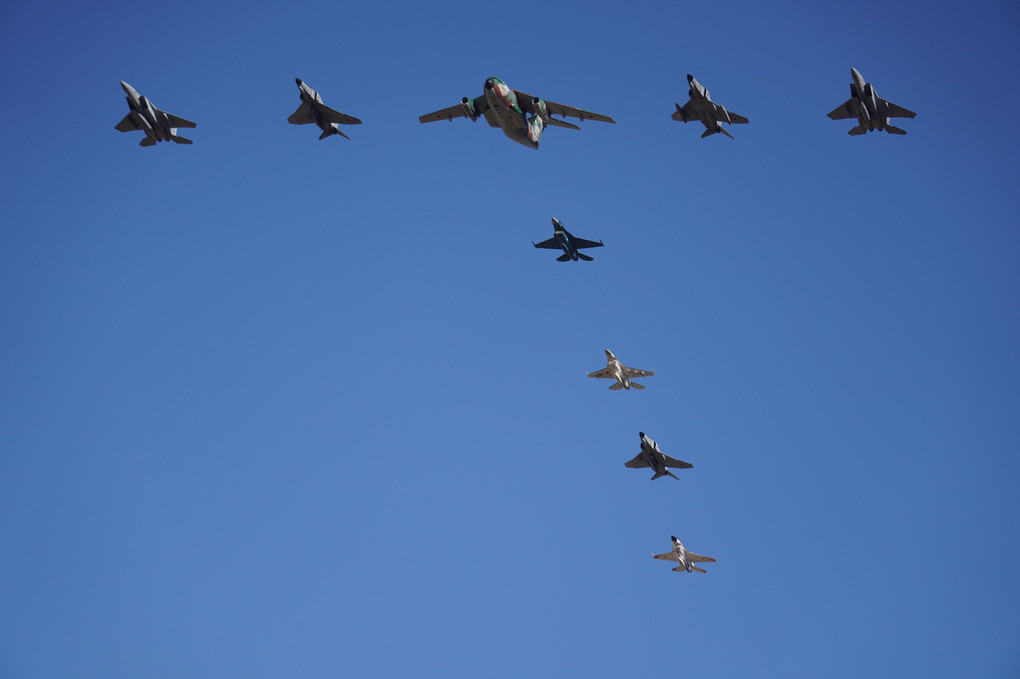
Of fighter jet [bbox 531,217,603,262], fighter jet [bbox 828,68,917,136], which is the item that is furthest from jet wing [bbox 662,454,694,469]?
fighter jet [bbox 828,68,917,136]

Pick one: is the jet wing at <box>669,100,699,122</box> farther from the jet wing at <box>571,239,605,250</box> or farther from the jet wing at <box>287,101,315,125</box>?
the jet wing at <box>287,101,315,125</box>

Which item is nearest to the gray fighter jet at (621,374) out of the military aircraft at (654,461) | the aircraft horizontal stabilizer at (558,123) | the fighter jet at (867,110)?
the military aircraft at (654,461)

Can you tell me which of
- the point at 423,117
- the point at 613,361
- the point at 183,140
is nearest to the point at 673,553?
the point at 613,361

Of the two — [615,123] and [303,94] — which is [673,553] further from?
[303,94]

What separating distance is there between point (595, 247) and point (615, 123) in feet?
38.2

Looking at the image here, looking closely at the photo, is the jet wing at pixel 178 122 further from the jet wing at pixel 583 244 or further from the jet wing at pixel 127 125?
the jet wing at pixel 583 244

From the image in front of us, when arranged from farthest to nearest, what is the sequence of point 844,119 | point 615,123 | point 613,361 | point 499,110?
point 613,361
point 844,119
point 615,123
point 499,110

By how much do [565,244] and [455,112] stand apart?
14.1 meters

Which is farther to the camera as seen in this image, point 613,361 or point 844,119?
point 613,361

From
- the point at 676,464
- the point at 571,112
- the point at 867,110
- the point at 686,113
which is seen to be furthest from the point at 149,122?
the point at 867,110

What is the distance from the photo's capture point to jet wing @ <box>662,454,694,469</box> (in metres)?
55.8

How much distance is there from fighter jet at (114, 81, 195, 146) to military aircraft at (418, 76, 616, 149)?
1744 cm

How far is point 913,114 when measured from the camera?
5234 cm

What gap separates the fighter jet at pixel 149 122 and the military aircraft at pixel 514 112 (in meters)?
17.4
